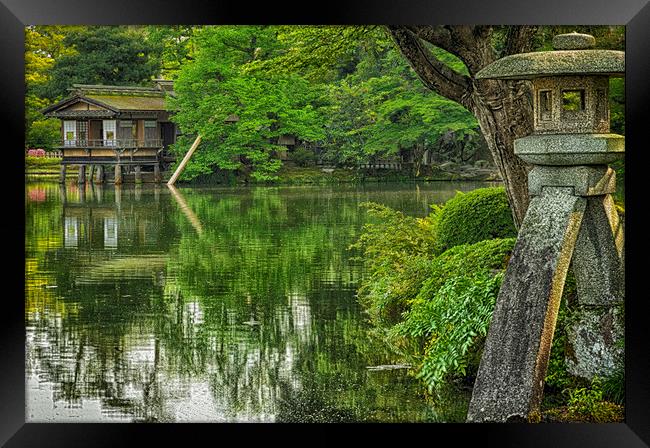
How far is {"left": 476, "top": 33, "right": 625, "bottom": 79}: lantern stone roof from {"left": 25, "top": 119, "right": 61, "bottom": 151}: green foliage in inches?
785

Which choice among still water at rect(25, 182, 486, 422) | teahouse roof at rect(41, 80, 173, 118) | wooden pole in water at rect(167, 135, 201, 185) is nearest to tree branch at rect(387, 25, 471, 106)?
still water at rect(25, 182, 486, 422)

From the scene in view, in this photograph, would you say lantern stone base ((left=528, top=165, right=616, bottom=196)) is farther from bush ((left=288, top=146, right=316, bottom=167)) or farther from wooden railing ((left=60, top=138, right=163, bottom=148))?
wooden railing ((left=60, top=138, right=163, bottom=148))

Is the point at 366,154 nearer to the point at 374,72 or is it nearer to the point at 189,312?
the point at 374,72

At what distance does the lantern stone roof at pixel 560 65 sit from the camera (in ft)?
16.6

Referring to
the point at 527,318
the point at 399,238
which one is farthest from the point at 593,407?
the point at 399,238

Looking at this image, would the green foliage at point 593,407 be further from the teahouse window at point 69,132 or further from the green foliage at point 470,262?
the teahouse window at point 69,132

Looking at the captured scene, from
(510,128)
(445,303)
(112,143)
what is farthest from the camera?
(112,143)

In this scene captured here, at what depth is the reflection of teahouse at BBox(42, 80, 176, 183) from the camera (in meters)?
23.2

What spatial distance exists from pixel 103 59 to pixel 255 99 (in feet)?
11.0

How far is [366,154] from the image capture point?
23.2 m

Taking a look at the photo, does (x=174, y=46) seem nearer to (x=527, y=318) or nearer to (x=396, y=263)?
(x=396, y=263)

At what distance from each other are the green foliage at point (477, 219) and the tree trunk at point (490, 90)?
72cm
